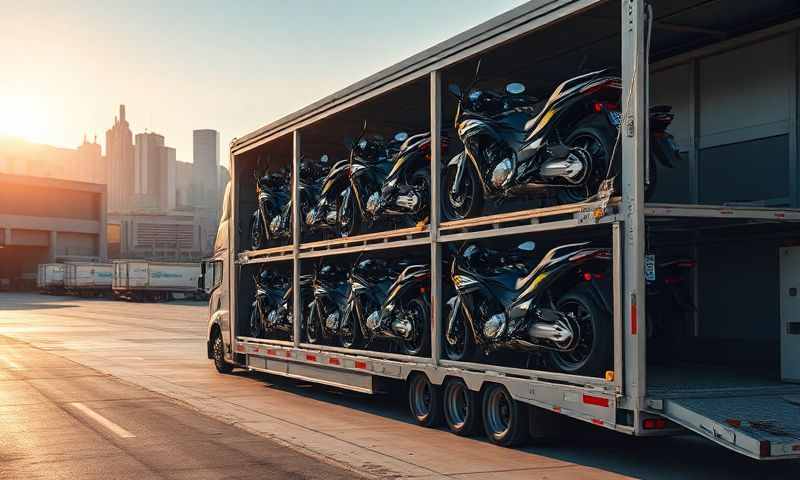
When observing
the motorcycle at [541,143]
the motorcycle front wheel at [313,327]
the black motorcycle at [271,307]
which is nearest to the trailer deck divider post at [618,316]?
the motorcycle at [541,143]

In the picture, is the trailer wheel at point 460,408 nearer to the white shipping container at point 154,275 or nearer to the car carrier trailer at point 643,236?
the car carrier trailer at point 643,236

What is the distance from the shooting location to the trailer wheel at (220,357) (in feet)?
60.0

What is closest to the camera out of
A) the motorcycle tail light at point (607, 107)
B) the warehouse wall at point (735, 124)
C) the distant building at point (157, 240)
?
the motorcycle tail light at point (607, 107)

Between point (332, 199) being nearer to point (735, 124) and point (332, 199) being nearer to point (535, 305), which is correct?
point (535, 305)

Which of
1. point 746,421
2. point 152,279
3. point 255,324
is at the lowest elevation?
point 746,421

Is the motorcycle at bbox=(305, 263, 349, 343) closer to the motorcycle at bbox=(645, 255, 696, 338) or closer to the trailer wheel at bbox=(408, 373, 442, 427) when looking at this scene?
the trailer wheel at bbox=(408, 373, 442, 427)

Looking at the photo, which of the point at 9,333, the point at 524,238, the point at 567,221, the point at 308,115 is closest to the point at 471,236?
the point at 524,238

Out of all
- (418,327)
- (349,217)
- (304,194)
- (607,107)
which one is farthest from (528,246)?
(304,194)

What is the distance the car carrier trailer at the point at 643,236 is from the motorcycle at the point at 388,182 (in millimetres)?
497

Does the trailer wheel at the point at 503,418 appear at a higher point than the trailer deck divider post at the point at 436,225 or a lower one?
lower

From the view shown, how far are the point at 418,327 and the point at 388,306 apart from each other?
670 millimetres

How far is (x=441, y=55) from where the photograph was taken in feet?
35.1

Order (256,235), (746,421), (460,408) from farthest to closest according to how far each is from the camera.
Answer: (256,235) → (460,408) → (746,421)

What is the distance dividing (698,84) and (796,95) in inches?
51.5
